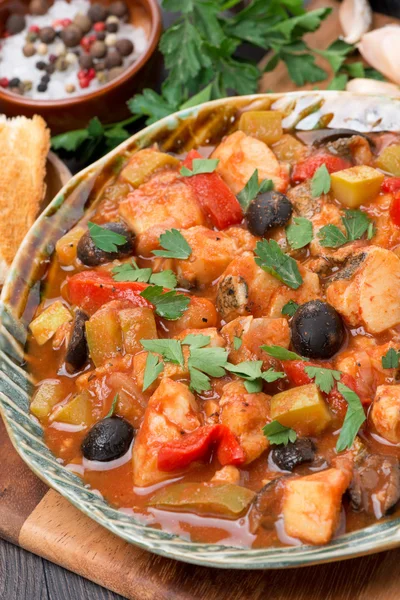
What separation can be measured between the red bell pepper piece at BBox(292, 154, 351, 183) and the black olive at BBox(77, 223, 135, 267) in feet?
3.61

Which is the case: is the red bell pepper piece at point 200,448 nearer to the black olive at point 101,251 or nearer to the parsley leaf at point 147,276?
the parsley leaf at point 147,276

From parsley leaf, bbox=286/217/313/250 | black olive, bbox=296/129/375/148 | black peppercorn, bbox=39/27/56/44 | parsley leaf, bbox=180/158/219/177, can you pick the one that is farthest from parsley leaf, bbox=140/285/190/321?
black peppercorn, bbox=39/27/56/44

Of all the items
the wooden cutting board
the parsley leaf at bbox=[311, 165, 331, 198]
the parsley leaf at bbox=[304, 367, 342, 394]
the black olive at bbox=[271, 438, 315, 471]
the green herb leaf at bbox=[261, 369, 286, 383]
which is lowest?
the wooden cutting board

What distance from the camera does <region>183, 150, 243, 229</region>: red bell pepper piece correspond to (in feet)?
15.0

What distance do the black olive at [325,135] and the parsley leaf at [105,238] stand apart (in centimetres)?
142

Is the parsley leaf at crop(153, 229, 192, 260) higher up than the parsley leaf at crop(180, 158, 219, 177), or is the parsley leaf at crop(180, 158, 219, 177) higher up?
the parsley leaf at crop(180, 158, 219, 177)

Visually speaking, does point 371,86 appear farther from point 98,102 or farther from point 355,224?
point 98,102

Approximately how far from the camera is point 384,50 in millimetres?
5613

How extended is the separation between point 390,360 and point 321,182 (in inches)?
50.7

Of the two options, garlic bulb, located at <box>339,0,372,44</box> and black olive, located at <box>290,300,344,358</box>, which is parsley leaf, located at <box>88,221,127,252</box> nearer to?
black olive, located at <box>290,300,344,358</box>

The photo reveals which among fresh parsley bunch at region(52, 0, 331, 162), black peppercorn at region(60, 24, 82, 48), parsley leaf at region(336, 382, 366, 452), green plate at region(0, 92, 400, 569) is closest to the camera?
green plate at region(0, 92, 400, 569)

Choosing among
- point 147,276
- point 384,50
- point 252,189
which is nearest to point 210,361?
point 147,276

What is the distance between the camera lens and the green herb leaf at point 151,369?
3.84m

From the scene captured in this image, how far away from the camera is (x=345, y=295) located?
153 inches
